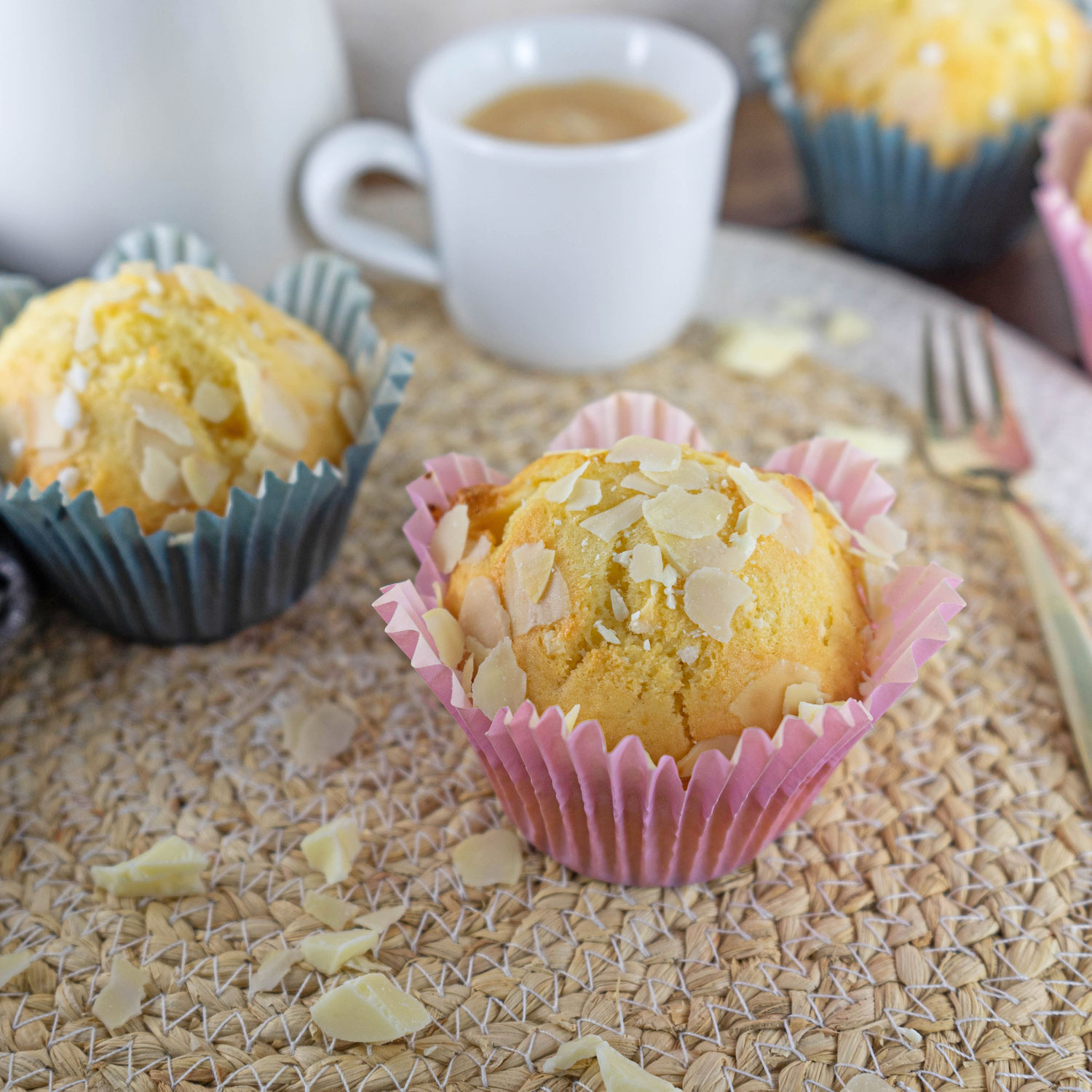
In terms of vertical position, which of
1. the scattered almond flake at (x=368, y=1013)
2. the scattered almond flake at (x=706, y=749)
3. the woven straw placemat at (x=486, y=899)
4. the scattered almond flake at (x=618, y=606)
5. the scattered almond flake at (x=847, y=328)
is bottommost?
the woven straw placemat at (x=486, y=899)

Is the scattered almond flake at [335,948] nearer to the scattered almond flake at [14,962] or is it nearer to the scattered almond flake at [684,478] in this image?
the scattered almond flake at [14,962]

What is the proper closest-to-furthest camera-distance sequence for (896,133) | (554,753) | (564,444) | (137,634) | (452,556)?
(554,753) → (452,556) → (564,444) → (137,634) → (896,133)

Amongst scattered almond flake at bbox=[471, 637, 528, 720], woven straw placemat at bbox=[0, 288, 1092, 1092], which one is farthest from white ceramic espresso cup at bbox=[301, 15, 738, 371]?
scattered almond flake at bbox=[471, 637, 528, 720]

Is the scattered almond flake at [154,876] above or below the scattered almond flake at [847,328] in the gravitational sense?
below

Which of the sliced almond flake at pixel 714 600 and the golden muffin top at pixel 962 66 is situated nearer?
the sliced almond flake at pixel 714 600

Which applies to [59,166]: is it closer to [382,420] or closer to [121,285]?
[121,285]

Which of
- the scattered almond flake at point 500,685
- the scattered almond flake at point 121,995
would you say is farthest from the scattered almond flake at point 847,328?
the scattered almond flake at point 121,995

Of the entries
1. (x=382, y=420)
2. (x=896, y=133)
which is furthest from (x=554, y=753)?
(x=896, y=133)
